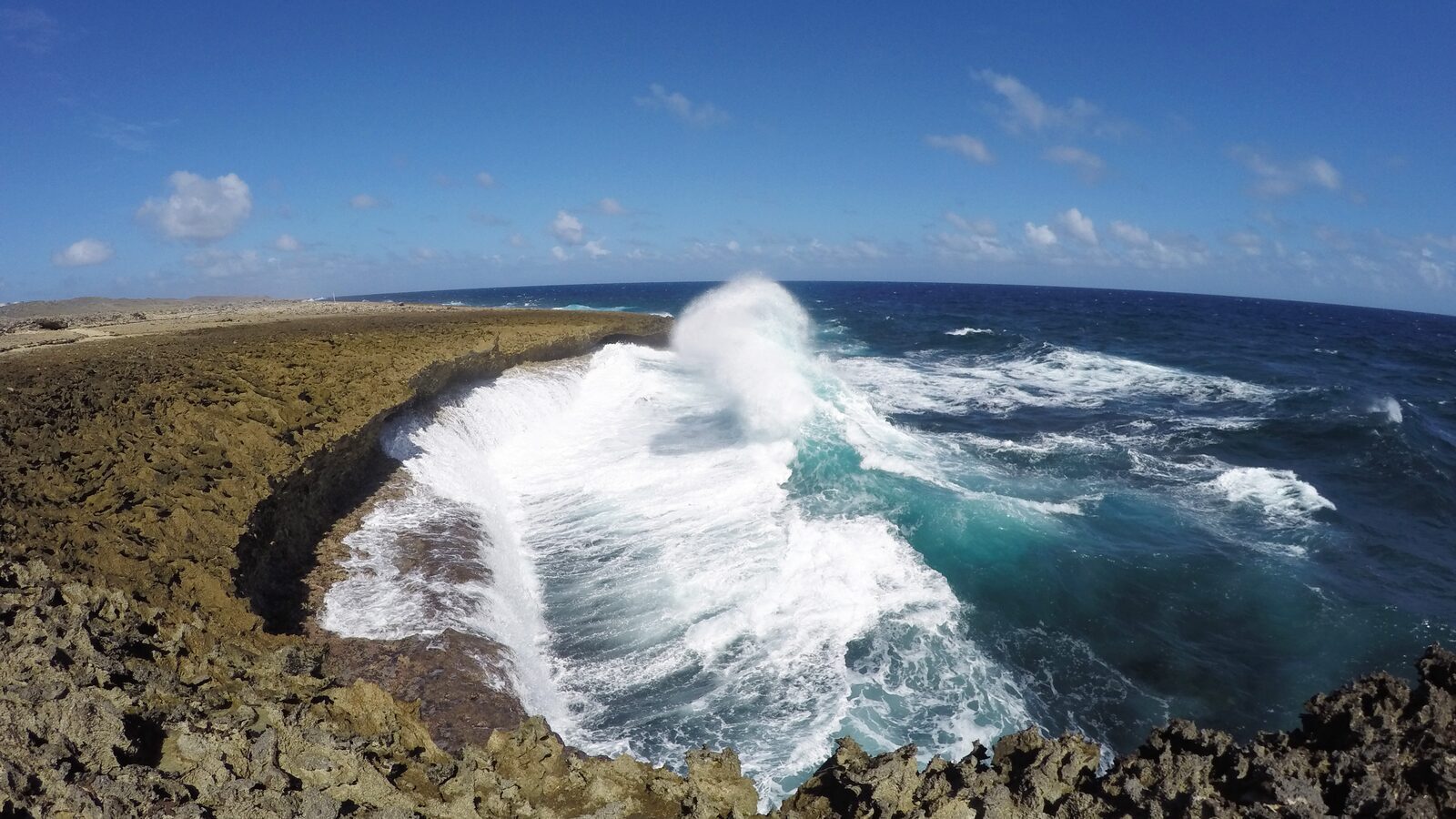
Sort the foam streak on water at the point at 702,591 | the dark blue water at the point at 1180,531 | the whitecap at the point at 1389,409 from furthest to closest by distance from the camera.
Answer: the whitecap at the point at 1389,409, the dark blue water at the point at 1180,531, the foam streak on water at the point at 702,591

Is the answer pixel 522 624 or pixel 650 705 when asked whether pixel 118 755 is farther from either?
pixel 522 624

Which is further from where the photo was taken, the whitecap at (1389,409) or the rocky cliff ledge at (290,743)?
the whitecap at (1389,409)

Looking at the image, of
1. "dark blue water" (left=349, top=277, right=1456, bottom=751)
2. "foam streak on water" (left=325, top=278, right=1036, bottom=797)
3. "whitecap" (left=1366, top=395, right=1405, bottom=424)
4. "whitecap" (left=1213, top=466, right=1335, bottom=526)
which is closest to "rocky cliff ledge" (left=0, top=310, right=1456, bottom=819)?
"foam streak on water" (left=325, top=278, right=1036, bottom=797)

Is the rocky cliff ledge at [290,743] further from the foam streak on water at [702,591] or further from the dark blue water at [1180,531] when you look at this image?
the dark blue water at [1180,531]

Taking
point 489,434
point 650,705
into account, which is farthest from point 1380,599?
point 489,434

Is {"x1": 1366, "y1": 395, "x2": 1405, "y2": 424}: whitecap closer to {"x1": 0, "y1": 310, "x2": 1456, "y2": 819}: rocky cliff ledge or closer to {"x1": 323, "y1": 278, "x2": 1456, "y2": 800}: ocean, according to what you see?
{"x1": 323, "y1": 278, "x2": 1456, "y2": 800}: ocean

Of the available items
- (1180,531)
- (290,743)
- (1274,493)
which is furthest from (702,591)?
(1274,493)

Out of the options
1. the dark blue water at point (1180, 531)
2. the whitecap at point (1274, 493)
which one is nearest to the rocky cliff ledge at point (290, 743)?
the dark blue water at point (1180, 531)
